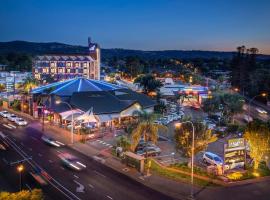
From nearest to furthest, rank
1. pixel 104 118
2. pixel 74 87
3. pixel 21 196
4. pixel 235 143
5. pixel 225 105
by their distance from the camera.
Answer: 1. pixel 21 196
2. pixel 235 143
3. pixel 104 118
4. pixel 225 105
5. pixel 74 87

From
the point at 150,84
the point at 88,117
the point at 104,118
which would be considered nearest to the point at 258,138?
the point at 104,118

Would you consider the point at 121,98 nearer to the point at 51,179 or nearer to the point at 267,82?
the point at 51,179

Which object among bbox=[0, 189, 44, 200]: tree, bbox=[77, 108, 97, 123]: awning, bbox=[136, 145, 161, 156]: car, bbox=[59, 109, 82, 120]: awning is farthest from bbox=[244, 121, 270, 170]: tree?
bbox=[59, 109, 82, 120]: awning

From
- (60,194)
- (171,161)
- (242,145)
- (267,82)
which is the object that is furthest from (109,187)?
(267,82)

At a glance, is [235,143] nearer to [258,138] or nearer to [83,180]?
[258,138]

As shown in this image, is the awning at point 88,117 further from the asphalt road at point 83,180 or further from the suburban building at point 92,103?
the asphalt road at point 83,180
